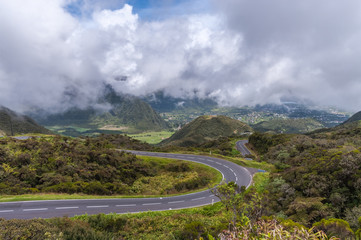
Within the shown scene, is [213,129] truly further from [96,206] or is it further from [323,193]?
[323,193]

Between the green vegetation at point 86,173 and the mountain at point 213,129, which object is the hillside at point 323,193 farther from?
the mountain at point 213,129

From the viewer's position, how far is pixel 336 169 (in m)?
15.0

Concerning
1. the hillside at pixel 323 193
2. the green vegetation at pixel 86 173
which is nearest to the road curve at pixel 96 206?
the green vegetation at pixel 86 173

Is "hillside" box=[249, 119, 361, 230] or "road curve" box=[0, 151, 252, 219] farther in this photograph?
"road curve" box=[0, 151, 252, 219]

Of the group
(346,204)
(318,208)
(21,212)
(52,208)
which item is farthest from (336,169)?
(21,212)

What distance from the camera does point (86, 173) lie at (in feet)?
83.0

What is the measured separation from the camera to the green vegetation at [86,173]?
21.5m

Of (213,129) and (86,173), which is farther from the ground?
(213,129)

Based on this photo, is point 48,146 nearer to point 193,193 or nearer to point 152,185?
point 152,185

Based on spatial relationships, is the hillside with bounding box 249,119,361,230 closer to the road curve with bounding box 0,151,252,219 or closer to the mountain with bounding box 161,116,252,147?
the road curve with bounding box 0,151,252,219

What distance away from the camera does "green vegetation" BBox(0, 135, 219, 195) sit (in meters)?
21.5

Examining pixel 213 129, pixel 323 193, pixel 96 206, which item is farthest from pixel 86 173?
pixel 213 129

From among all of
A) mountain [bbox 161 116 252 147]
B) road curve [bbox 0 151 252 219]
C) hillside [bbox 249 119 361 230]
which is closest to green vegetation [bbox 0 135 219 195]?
road curve [bbox 0 151 252 219]

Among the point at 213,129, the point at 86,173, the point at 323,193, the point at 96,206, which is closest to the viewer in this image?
the point at 323,193
